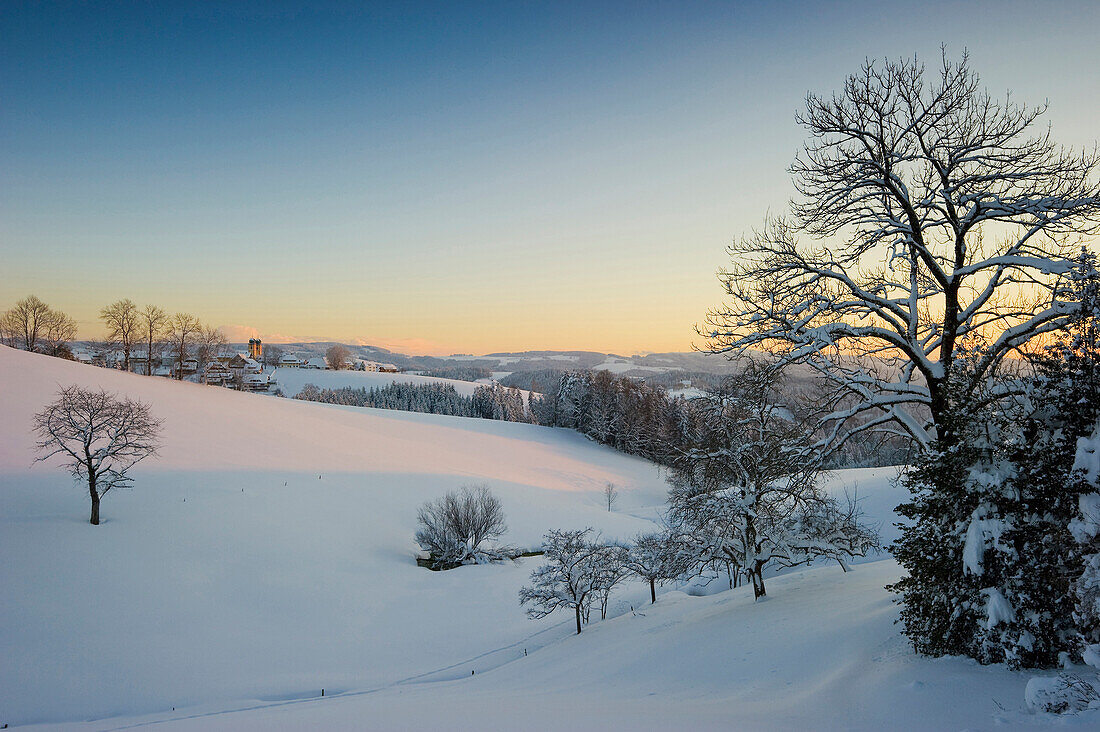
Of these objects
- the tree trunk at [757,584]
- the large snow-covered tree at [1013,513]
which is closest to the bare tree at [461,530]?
the tree trunk at [757,584]

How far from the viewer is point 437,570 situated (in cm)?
3359

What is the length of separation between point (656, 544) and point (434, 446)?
141ft

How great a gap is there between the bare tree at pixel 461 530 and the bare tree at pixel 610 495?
16.3 m

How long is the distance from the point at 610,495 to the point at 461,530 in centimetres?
2078

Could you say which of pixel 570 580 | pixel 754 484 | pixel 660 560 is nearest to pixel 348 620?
pixel 570 580

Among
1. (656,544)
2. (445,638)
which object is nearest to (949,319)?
(656,544)

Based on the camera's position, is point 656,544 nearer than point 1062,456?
No

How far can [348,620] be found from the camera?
81.6 feet

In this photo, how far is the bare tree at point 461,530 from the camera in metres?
34.5

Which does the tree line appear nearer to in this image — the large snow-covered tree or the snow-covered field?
the snow-covered field

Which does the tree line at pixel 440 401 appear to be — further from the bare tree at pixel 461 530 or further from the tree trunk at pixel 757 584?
the tree trunk at pixel 757 584

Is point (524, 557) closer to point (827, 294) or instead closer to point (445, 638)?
point (445, 638)

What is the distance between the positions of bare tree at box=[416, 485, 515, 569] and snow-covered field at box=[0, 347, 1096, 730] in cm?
164

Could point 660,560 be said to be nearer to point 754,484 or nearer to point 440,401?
point 754,484
